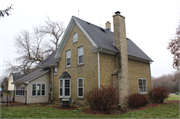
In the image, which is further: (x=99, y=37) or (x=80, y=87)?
(x=99, y=37)

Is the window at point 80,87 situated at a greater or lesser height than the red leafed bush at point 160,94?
greater

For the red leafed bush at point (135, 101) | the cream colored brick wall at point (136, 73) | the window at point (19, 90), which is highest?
the cream colored brick wall at point (136, 73)

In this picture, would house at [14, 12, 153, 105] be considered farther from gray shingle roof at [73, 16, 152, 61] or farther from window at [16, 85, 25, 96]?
window at [16, 85, 25, 96]

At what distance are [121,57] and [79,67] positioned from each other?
4.39 metres

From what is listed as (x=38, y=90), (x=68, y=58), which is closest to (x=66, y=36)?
(x=68, y=58)

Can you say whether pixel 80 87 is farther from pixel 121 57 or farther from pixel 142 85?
pixel 142 85

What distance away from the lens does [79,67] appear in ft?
51.1

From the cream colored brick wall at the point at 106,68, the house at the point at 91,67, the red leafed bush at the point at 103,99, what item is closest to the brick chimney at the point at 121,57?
the house at the point at 91,67

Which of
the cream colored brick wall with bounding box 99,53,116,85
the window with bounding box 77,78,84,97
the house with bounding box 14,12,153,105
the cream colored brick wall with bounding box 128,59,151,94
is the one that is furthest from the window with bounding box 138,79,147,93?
the window with bounding box 77,78,84,97

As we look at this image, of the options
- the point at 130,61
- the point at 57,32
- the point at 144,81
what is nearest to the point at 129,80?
the point at 130,61

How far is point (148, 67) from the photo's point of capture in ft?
65.9

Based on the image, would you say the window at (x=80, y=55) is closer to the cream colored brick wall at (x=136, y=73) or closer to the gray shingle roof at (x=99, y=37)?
the gray shingle roof at (x=99, y=37)

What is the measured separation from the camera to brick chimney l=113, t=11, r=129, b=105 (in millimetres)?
14276

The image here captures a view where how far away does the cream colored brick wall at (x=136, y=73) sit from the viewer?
16.6 metres
